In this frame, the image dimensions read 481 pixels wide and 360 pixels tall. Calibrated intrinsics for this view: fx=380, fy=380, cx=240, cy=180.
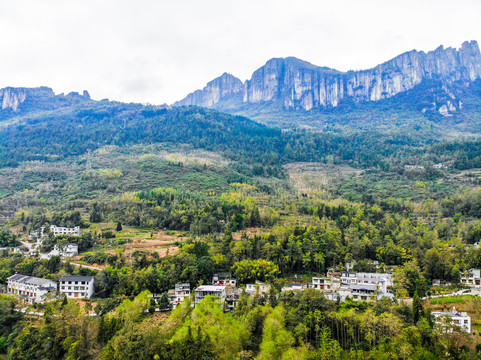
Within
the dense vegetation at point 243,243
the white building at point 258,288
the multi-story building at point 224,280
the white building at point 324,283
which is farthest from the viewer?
the multi-story building at point 224,280

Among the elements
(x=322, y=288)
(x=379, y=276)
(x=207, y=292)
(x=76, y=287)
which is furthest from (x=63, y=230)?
(x=379, y=276)

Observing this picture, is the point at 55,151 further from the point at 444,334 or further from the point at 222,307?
the point at 444,334

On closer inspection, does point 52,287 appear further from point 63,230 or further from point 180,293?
point 63,230

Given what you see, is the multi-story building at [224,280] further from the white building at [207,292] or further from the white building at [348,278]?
the white building at [348,278]

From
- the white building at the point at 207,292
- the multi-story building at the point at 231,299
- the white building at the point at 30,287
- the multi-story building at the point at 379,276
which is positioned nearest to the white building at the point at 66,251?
the white building at the point at 30,287

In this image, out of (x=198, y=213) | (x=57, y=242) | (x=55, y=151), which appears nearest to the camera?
(x=57, y=242)

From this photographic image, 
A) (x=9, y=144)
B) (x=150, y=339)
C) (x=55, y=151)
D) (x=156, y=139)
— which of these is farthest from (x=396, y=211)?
(x=9, y=144)
